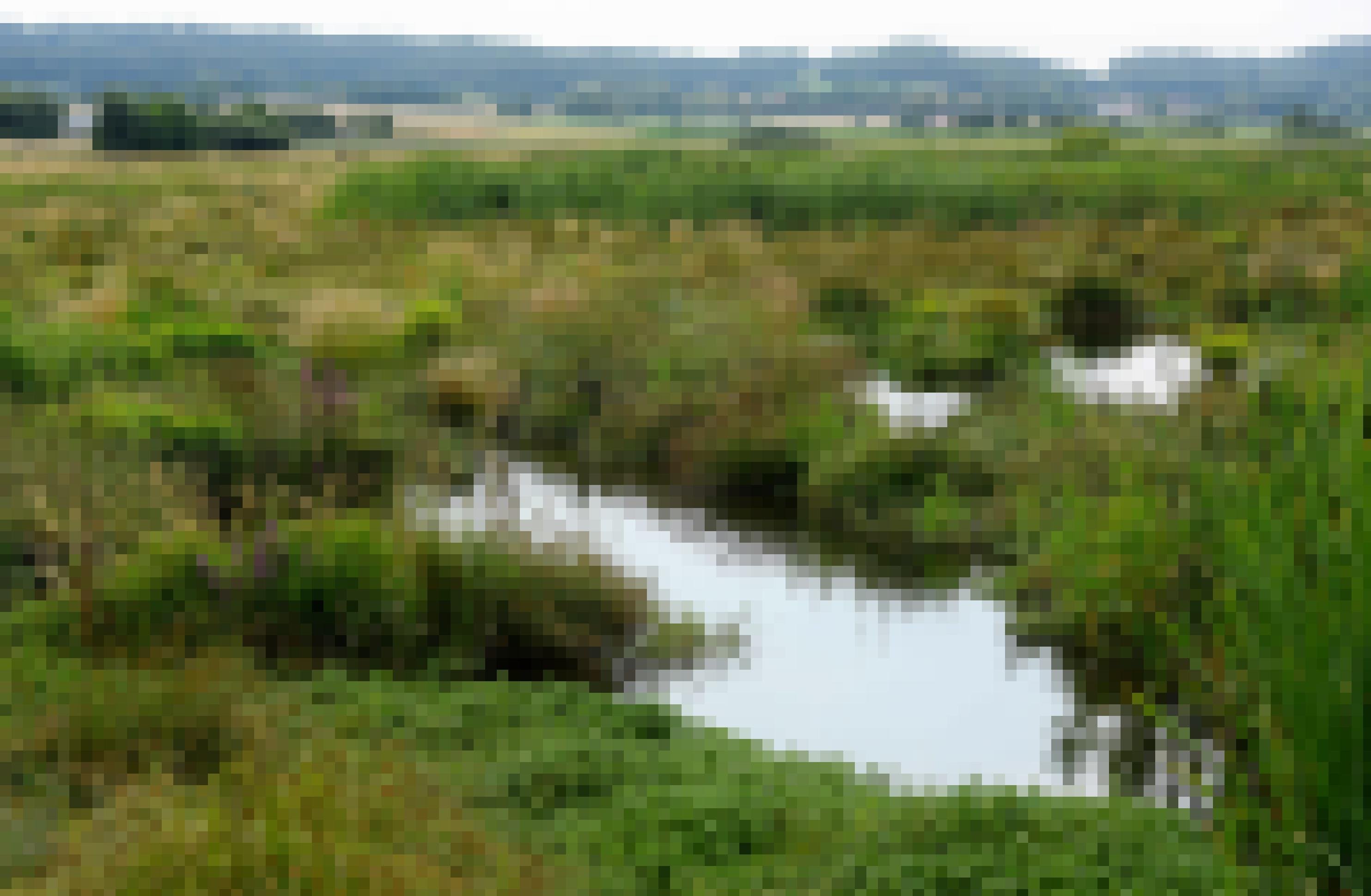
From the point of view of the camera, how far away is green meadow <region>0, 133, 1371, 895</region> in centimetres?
378

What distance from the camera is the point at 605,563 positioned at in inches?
263

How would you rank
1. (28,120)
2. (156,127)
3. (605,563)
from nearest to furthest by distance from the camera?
(605,563)
(156,127)
(28,120)

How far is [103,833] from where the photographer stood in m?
4.03

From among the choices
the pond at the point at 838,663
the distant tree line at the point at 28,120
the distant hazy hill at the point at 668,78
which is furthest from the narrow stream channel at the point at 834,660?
the distant hazy hill at the point at 668,78

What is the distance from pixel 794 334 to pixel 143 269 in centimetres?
769

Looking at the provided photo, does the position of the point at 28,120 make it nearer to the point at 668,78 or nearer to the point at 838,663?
the point at 838,663

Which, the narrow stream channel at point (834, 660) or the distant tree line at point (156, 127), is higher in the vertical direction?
the distant tree line at point (156, 127)

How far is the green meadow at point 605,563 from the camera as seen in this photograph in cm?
378

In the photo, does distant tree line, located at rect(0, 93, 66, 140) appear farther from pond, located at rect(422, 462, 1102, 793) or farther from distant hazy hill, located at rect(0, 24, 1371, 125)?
pond, located at rect(422, 462, 1102, 793)

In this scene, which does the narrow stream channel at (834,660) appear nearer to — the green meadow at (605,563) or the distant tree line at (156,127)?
the green meadow at (605,563)

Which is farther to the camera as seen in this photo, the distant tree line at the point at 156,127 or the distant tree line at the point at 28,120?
the distant tree line at the point at 28,120

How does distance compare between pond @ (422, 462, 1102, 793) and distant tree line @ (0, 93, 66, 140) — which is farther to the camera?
distant tree line @ (0, 93, 66, 140)

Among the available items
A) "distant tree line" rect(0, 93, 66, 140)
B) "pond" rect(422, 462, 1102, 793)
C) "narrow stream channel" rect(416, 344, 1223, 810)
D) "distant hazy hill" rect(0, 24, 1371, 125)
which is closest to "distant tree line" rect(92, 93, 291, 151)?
"distant tree line" rect(0, 93, 66, 140)

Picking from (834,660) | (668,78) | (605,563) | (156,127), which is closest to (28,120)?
(156,127)
